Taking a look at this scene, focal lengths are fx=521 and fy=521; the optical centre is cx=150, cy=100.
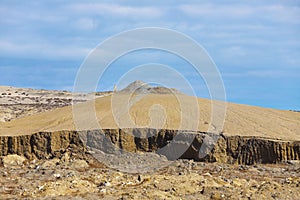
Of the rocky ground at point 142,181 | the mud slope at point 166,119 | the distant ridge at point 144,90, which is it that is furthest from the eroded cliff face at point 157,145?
the distant ridge at point 144,90

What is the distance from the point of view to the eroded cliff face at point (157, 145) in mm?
23766

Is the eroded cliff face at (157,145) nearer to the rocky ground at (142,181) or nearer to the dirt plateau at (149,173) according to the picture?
the dirt plateau at (149,173)

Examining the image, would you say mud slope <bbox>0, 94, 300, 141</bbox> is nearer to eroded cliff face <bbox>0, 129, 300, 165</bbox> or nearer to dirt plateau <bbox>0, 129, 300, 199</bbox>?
eroded cliff face <bbox>0, 129, 300, 165</bbox>

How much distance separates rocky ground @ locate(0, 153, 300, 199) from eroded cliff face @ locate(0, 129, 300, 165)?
79 cm

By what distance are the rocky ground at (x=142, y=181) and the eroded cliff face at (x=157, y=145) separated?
79cm

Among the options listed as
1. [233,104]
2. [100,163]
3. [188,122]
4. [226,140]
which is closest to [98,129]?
[100,163]

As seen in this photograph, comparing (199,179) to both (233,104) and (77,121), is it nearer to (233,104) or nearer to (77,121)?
(77,121)

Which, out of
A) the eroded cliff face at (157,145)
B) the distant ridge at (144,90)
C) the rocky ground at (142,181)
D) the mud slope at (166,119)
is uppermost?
the distant ridge at (144,90)

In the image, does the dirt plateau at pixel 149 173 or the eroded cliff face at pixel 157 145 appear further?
the eroded cliff face at pixel 157 145

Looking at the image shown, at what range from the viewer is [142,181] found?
18.4 metres

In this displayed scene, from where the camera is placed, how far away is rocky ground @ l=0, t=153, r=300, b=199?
1562 cm

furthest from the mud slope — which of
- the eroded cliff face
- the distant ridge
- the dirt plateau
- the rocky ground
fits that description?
the rocky ground

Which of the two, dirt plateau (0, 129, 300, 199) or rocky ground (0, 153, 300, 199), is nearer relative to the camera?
rocky ground (0, 153, 300, 199)

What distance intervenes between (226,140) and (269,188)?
8.05 m
